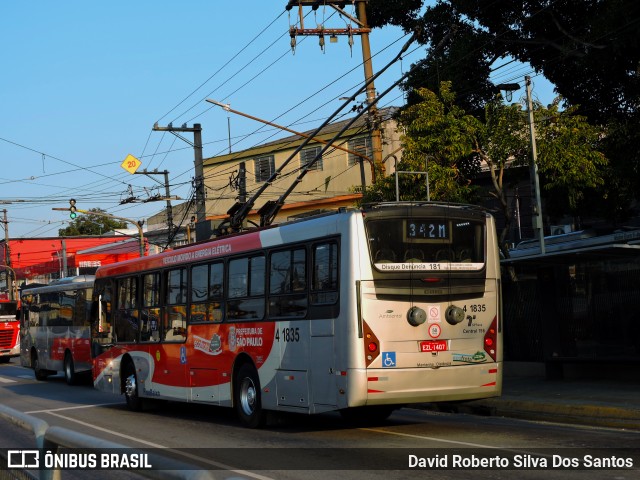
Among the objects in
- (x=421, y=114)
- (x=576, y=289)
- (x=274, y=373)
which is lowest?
(x=274, y=373)

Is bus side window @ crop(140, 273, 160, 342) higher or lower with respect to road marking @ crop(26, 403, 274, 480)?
higher

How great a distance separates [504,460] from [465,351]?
10.4 feet

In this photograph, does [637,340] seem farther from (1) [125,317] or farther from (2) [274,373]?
(1) [125,317]

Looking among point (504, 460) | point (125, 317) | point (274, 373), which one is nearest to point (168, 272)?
point (125, 317)

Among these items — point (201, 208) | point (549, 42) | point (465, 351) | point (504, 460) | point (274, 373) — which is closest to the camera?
point (504, 460)

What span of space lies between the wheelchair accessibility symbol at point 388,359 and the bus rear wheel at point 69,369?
19081mm

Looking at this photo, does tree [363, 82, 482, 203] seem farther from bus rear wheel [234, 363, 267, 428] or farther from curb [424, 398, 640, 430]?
bus rear wheel [234, 363, 267, 428]

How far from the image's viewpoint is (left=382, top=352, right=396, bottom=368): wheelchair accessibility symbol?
40.9 ft

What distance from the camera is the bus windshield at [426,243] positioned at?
12742 millimetres

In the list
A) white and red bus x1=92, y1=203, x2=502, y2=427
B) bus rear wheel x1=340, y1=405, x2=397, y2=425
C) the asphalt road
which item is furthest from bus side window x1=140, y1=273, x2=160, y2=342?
bus rear wheel x1=340, y1=405, x2=397, y2=425

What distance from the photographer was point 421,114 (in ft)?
74.7

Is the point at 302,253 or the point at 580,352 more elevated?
the point at 302,253

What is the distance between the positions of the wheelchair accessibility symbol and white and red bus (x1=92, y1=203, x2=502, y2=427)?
0.01 m

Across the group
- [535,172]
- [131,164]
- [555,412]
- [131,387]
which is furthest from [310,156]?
[555,412]
